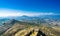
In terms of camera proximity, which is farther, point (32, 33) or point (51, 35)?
point (51, 35)

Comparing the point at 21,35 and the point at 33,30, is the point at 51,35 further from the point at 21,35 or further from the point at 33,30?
the point at 21,35

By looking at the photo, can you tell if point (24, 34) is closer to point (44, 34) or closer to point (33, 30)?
point (33, 30)

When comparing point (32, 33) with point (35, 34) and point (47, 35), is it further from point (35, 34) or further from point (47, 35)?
point (47, 35)

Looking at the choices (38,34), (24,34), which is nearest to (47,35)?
(38,34)

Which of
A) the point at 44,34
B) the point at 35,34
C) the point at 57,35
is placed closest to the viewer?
the point at 35,34

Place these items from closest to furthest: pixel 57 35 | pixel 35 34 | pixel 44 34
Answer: pixel 35 34 < pixel 44 34 < pixel 57 35

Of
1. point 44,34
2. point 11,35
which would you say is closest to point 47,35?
point 44,34

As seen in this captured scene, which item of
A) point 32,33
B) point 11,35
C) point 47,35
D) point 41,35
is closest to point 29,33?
point 32,33

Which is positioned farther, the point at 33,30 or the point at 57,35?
the point at 57,35
